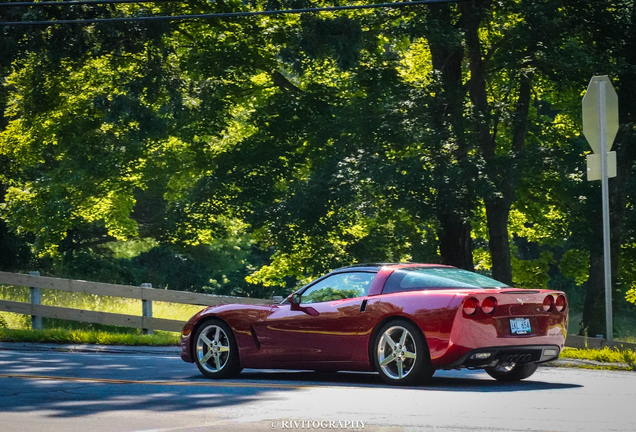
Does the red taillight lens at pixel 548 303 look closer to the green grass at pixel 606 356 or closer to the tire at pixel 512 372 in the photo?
the tire at pixel 512 372

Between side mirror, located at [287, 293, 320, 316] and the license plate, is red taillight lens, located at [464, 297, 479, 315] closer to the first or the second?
the license plate

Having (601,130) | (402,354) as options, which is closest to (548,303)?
(402,354)

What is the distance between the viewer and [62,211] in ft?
96.8

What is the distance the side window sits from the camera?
10539mm

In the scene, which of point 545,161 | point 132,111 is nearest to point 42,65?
point 132,111

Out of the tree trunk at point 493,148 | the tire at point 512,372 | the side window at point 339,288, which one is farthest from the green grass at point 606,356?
the tree trunk at point 493,148

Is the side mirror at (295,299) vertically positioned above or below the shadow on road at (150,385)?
above

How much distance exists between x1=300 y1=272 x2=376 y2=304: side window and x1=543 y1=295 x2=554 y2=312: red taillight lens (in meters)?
1.79

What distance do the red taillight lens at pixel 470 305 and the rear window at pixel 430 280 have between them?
1.72 feet

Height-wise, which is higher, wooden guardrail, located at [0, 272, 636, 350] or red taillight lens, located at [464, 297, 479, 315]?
red taillight lens, located at [464, 297, 479, 315]

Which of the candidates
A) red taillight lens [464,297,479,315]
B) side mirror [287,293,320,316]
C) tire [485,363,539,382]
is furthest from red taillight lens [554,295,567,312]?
side mirror [287,293,320,316]

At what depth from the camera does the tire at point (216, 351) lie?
11.2 metres

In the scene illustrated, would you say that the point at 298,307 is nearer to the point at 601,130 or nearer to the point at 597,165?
the point at 597,165

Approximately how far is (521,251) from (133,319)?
46.2 metres
